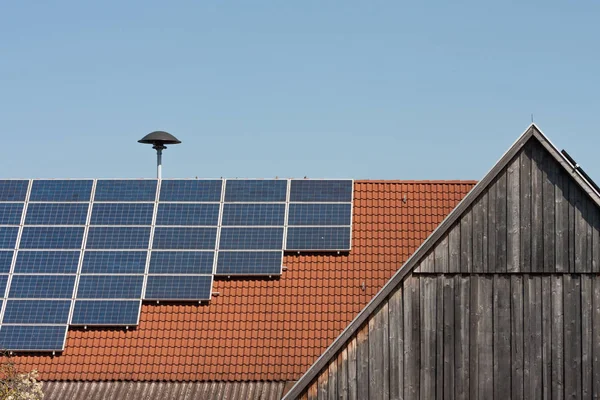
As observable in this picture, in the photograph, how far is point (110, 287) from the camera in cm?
2883

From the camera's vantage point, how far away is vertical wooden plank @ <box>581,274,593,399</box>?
20438 millimetres

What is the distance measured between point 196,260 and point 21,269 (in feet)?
14.8

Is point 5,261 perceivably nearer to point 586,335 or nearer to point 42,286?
point 42,286

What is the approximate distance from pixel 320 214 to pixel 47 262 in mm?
7176

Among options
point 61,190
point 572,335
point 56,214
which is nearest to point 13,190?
point 61,190

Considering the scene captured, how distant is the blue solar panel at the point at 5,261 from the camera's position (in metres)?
29.5

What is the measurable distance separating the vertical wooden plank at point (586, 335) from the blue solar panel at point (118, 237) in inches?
502

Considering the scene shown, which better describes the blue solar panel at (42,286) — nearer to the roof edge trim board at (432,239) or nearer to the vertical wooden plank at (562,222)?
the roof edge trim board at (432,239)

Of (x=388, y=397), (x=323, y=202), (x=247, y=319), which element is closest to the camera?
(x=388, y=397)

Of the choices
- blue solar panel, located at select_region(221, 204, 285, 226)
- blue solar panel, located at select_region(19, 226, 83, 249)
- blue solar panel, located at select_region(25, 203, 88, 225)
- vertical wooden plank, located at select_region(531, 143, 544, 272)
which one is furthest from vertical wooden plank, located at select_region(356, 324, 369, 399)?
blue solar panel, located at select_region(25, 203, 88, 225)

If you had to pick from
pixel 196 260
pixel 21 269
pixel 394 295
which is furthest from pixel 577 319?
pixel 21 269

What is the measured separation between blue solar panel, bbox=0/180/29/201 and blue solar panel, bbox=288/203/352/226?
747 centimetres

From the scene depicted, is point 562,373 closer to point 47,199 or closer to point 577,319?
point 577,319

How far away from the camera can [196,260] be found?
29.3 meters
